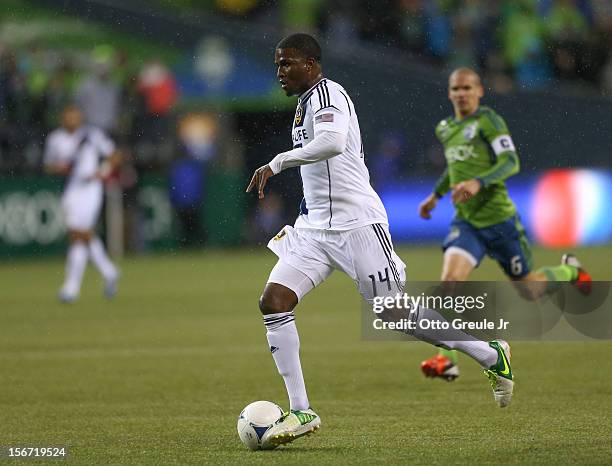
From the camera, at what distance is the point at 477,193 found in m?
10.2

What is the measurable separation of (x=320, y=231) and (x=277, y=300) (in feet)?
1.59

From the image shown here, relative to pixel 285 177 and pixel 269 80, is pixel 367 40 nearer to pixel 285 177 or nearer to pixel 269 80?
pixel 269 80

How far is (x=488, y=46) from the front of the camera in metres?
21.6

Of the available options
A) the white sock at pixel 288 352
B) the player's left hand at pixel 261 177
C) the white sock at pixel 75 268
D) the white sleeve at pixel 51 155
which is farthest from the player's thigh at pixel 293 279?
the white sleeve at pixel 51 155

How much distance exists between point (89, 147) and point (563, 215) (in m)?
9.11

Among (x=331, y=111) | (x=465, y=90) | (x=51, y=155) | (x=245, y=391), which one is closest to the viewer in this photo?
(x=331, y=111)

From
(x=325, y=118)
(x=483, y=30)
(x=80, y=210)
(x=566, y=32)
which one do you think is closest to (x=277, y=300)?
(x=325, y=118)

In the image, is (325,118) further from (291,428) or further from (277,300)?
(291,428)

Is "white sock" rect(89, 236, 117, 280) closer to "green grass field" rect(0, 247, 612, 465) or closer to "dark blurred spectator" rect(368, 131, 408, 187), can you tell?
"green grass field" rect(0, 247, 612, 465)

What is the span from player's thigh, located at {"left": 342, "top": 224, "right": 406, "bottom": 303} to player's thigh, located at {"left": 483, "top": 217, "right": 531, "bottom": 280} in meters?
3.07

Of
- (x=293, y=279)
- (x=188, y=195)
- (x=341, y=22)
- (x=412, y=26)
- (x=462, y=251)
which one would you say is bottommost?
(x=293, y=279)

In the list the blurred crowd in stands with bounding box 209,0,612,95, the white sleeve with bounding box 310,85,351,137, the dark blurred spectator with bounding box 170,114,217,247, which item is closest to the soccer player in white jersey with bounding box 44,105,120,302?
the dark blurred spectator with bounding box 170,114,217,247

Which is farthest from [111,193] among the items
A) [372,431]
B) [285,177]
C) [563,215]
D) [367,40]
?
[372,431]

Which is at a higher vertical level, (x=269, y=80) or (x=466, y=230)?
(x=269, y=80)
